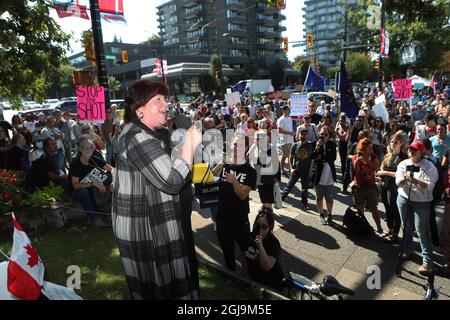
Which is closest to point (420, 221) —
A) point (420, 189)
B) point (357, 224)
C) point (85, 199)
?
point (420, 189)

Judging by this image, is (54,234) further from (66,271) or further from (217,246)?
(217,246)

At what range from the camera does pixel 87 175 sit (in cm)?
571

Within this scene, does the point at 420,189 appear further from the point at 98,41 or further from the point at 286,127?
the point at 98,41

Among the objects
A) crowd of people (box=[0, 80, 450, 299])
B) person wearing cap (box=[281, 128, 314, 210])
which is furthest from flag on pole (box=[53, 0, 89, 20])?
person wearing cap (box=[281, 128, 314, 210])

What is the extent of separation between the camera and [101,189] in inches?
224

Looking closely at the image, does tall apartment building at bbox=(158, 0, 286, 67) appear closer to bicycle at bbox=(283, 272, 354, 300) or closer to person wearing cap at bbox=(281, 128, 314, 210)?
person wearing cap at bbox=(281, 128, 314, 210)

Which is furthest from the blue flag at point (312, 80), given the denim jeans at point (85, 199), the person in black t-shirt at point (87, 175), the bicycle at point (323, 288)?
the bicycle at point (323, 288)

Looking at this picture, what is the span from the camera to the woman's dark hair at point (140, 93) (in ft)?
6.64

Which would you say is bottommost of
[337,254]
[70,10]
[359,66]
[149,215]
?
[337,254]

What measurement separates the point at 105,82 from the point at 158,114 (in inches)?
276

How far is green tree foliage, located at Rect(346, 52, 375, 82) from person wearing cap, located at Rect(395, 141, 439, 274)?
6470 centimetres

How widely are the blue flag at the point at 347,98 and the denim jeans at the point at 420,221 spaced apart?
562cm

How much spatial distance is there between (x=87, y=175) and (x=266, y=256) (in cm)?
357
